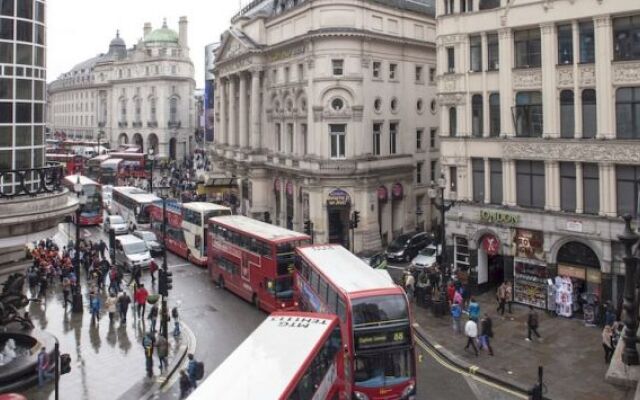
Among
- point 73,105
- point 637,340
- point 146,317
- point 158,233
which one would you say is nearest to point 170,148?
point 73,105

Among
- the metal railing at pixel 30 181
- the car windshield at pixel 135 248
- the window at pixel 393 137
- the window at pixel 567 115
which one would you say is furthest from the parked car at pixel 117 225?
the window at pixel 567 115

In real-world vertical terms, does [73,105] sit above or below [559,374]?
above

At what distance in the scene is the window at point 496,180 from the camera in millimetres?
30906

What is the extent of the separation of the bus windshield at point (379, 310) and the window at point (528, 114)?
1539 centimetres

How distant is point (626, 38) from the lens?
85.5 ft

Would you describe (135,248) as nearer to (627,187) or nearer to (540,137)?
(540,137)

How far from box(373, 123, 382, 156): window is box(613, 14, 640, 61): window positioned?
2147cm

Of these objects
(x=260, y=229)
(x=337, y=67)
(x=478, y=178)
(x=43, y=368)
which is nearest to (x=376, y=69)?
(x=337, y=67)

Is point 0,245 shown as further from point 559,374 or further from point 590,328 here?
point 590,328

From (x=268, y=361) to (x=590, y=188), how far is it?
64.4 feet

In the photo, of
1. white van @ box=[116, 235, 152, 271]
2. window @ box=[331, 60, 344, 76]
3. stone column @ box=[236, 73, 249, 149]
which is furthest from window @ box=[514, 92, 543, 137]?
stone column @ box=[236, 73, 249, 149]

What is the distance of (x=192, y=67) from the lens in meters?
119

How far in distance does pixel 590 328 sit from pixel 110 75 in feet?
393

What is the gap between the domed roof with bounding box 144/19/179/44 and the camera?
373 ft
